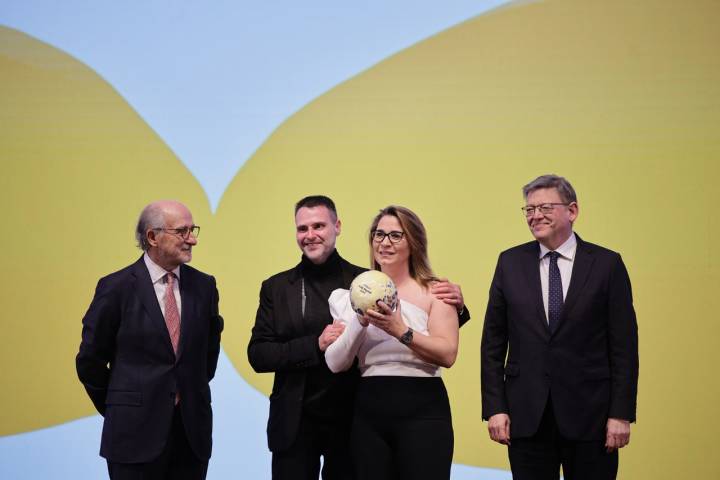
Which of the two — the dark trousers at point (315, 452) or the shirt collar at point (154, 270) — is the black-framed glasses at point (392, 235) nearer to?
the dark trousers at point (315, 452)

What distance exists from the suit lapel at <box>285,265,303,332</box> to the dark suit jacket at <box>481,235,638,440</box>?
2.63 feet

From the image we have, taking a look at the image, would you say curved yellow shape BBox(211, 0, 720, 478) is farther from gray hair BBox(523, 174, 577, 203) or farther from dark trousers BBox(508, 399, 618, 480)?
dark trousers BBox(508, 399, 618, 480)

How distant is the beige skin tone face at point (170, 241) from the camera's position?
3.40 m

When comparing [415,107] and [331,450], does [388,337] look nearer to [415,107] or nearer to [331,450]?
[331,450]

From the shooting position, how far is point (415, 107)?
5.21 meters

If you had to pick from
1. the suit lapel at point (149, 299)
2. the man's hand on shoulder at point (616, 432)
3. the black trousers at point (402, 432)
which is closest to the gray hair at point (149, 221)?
the suit lapel at point (149, 299)

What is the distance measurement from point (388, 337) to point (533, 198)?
841 mm

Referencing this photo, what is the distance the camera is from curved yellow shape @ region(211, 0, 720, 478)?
4.92 metres

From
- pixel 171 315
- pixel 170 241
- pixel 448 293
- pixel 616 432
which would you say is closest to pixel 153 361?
pixel 171 315

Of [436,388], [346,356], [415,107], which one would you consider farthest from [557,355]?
[415,107]

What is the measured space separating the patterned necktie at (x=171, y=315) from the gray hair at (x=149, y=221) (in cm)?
17

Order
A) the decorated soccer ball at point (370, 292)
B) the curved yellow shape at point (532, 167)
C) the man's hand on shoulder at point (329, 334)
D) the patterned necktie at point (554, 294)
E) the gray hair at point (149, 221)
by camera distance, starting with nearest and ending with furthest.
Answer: the decorated soccer ball at point (370, 292), the man's hand on shoulder at point (329, 334), the patterned necktie at point (554, 294), the gray hair at point (149, 221), the curved yellow shape at point (532, 167)

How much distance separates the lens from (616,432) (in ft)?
10.5

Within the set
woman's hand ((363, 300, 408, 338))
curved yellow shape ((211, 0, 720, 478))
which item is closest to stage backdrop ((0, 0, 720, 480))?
curved yellow shape ((211, 0, 720, 478))
